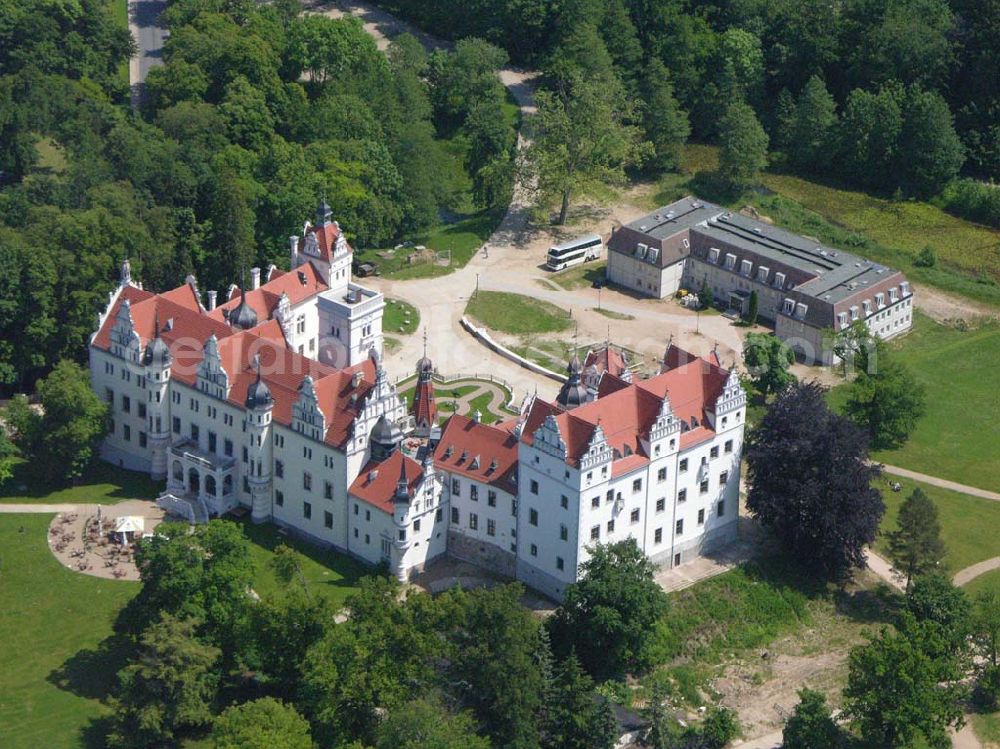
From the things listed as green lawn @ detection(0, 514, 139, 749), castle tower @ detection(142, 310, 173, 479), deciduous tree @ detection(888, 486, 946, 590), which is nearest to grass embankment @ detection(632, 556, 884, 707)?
deciduous tree @ detection(888, 486, 946, 590)

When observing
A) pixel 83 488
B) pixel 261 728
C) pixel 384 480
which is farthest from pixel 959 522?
pixel 83 488

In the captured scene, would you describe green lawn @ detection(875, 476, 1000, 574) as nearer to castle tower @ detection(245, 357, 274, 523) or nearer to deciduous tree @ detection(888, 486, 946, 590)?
deciduous tree @ detection(888, 486, 946, 590)

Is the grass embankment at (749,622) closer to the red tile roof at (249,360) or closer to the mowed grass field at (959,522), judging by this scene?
the mowed grass field at (959,522)

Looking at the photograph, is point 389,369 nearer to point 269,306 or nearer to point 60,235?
point 269,306

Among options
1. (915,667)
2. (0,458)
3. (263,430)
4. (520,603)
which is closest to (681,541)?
(520,603)

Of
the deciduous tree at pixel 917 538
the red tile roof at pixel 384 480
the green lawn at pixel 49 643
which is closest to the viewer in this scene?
the green lawn at pixel 49 643

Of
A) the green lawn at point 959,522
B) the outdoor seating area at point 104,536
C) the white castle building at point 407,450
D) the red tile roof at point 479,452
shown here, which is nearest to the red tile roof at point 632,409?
the white castle building at point 407,450

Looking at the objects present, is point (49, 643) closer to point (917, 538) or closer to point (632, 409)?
point (632, 409)
